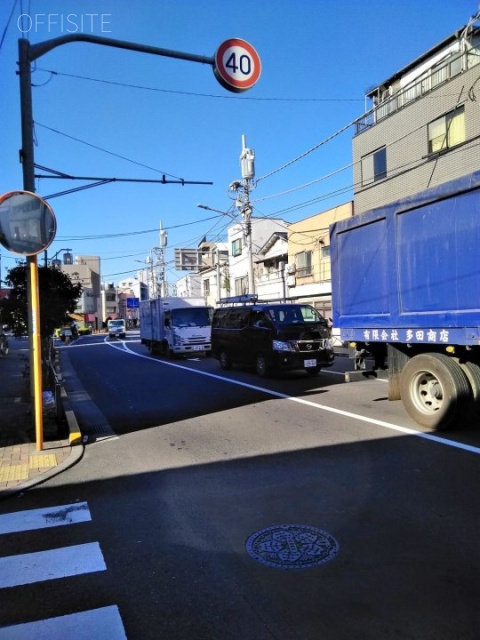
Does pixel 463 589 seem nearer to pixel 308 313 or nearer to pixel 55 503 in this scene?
pixel 55 503

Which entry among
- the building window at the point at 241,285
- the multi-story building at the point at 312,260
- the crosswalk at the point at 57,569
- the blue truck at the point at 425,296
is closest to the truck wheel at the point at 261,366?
the blue truck at the point at 425,296

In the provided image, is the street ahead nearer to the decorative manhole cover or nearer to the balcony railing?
the decorative manhole cover

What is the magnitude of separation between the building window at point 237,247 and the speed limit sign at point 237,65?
4083cm

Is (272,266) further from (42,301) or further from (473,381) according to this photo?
(473,381)

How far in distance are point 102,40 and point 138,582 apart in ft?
22.0

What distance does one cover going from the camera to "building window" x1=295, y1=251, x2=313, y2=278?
32.3 metres

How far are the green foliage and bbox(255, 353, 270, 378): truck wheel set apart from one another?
19.5 feet

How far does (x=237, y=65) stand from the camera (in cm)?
720

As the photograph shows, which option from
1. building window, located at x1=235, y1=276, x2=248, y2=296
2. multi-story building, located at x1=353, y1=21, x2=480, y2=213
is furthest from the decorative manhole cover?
building window, located at x1=235, y1=276, x2=248, y2=296

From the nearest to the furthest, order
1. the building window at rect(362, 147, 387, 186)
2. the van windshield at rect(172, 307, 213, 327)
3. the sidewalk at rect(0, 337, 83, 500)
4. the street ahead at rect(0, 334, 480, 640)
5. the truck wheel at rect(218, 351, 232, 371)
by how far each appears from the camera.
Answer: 1. the street ahead at rect(0, 334, 480, 640)
2. the sidewalk at rect(0, 337, 83, 500)
3. the truck wheel at rect(218, 351, 232, 371)
4. the building window at rect(362, 147, 387, 186)
5. the van windshield at rect(172, 307, 213, 327)

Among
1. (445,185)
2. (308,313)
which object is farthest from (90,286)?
(445,185)

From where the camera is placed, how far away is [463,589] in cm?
322

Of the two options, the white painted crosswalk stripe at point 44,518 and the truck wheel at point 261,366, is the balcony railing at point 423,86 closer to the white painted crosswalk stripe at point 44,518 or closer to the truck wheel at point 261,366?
the truck wheel at point 261,366

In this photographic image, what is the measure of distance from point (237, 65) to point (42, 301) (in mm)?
8638
